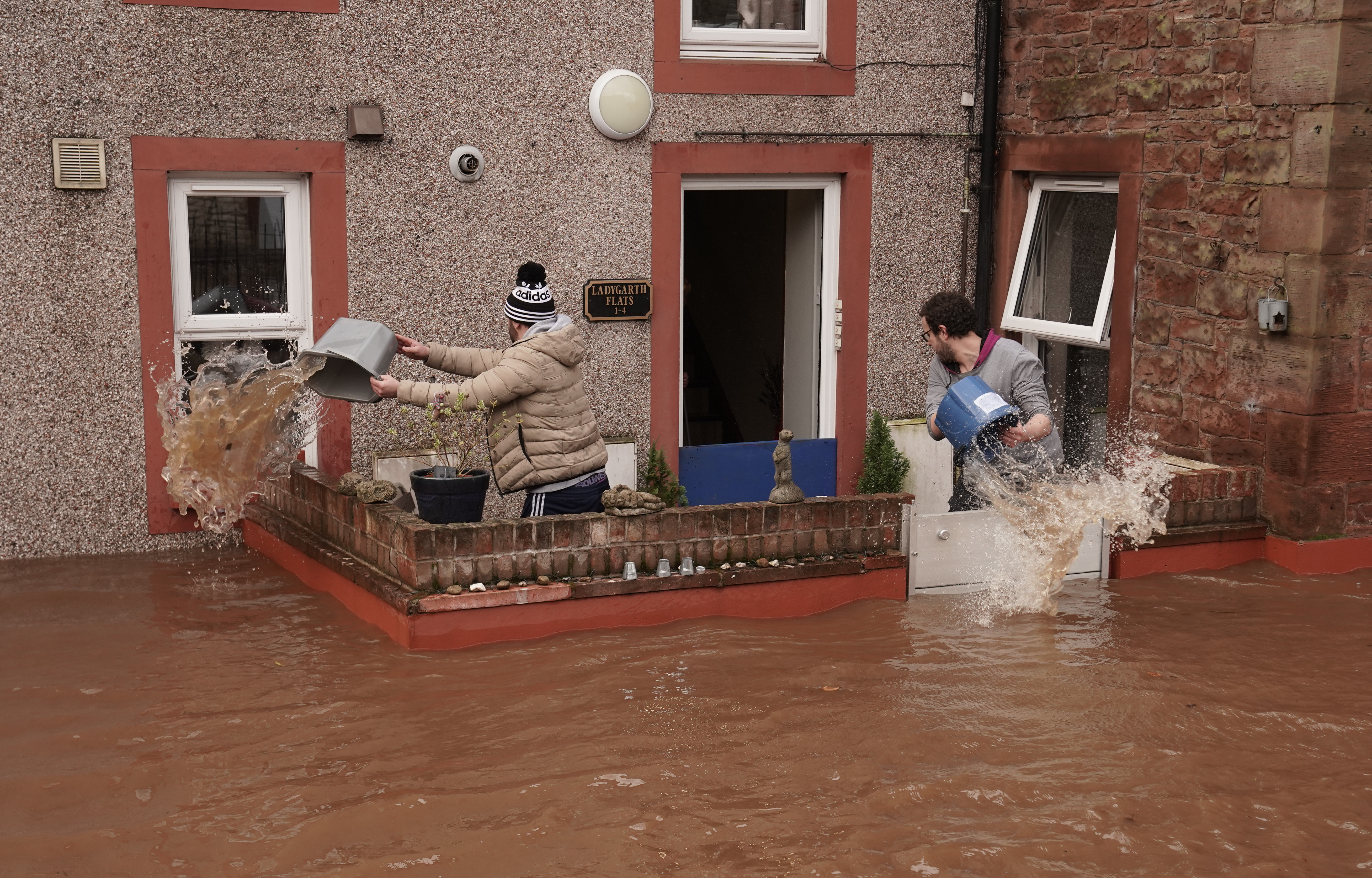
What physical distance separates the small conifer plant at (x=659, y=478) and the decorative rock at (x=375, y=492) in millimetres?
2494

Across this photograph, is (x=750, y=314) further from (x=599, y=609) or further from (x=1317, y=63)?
(x=599, y=609)

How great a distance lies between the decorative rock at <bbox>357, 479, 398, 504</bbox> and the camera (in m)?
6.62

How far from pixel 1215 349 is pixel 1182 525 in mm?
1074

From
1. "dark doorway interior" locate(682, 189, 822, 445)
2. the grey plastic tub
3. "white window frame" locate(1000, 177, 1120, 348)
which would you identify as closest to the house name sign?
"dark doorway interior" locate(682, 189, 822, 445)

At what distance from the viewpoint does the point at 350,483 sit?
22.6 feet

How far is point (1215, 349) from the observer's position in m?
8.11

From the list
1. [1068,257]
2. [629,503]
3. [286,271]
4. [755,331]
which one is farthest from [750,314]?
[629,503]

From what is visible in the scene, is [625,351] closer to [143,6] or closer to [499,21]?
[499,21]

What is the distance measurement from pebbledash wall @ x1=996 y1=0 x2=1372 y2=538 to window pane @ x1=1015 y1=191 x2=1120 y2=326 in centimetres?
39

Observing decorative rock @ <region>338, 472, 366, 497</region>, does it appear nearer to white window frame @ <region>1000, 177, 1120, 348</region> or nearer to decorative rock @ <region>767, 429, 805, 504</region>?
decorative rock @ <region>767, 429, 805, 504</region>

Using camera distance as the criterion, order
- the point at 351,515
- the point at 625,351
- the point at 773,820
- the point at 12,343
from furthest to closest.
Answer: the point at 625,351 < the point at 12,343 < the point at 351,515 < the point at 773,820

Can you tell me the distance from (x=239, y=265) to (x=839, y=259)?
12.2 feet

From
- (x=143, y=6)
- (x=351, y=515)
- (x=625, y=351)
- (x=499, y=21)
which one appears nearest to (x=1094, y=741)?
(x=351, y=515)

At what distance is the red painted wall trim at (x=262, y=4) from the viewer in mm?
7555
